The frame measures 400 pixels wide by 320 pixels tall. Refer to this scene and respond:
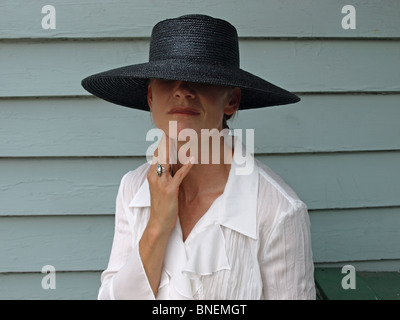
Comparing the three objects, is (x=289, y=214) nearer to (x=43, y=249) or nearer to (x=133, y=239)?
(x=133, y=239)

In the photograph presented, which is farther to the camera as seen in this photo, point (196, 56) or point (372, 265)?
point (372, 265)

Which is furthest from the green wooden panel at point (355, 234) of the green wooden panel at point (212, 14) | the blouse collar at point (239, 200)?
the green wooden panel at point (212, 14)

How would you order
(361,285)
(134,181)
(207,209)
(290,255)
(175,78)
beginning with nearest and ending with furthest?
(175,78)
(290,255)
(207,209)
(134,181)
(361,285)

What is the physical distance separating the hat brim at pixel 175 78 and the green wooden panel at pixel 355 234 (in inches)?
31.0

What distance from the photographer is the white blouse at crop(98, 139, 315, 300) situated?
3.76ft

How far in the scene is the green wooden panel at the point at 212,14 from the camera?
1.66 m

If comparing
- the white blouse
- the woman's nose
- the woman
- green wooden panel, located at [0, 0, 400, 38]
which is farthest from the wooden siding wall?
the woman's nose

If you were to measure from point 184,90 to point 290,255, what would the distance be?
23.6 inches

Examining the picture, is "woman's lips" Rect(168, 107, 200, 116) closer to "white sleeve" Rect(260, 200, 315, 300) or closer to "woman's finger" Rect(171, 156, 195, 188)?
"woman's finger" Rect(171, 156, 195, 188)

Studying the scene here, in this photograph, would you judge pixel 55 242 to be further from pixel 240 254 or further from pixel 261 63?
pixel 261 63

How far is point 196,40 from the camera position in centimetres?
106

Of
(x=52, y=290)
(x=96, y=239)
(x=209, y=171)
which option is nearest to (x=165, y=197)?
(x=209, y=171)

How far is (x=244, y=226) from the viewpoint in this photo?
117 centimetres
